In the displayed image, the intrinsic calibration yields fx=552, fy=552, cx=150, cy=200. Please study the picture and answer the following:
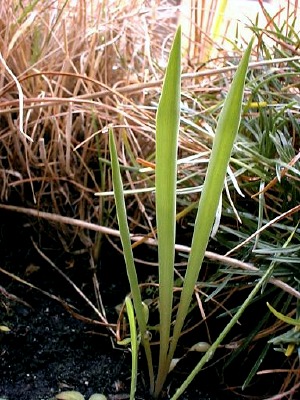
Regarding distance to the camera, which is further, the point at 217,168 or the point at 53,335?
the point at 53,335

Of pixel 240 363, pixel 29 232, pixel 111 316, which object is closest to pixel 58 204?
pixel 29 232

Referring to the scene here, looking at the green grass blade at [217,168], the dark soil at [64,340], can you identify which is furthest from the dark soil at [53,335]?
the green grass blade at [217,168]

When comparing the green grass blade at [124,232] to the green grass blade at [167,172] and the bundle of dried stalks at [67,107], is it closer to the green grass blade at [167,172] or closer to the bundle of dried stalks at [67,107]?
the green grass blade at [167,172]

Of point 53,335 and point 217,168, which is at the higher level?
point 217,168

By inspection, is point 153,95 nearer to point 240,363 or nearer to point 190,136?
point 190,136

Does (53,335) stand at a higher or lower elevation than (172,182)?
lower

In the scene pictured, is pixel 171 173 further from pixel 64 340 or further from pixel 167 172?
pixel 64 340

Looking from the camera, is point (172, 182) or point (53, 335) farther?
point (53, 335)

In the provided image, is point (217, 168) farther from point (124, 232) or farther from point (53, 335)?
point (53, 335)

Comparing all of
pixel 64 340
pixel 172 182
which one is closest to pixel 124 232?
pixel 172 182
